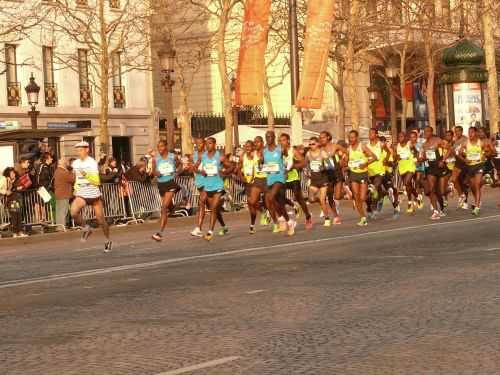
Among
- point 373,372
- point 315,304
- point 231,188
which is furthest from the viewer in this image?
point 231,188

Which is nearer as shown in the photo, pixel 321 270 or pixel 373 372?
pixel 373 372

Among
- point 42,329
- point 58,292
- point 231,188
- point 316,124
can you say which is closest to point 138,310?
point 42,329

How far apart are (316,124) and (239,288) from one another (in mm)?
51057

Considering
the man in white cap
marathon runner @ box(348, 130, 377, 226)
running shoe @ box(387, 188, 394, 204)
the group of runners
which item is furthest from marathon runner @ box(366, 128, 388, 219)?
the man in white cap

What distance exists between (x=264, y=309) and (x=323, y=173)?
15.5 metres

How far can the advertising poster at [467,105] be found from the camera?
42031mm

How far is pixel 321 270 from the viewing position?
15789 millimetres

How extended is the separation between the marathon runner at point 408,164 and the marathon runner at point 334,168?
1776 millimetres

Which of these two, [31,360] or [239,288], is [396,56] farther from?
[31,360]

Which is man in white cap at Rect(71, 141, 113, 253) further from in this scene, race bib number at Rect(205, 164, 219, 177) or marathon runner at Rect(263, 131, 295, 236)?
marathon runner at Rect(263, 131, 295, 236)

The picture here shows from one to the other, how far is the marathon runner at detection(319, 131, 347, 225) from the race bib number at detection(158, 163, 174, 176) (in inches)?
160

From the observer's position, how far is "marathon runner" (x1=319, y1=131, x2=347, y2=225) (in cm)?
2738

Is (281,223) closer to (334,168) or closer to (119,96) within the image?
(334,168)

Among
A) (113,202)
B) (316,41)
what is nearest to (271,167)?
(316,41)
